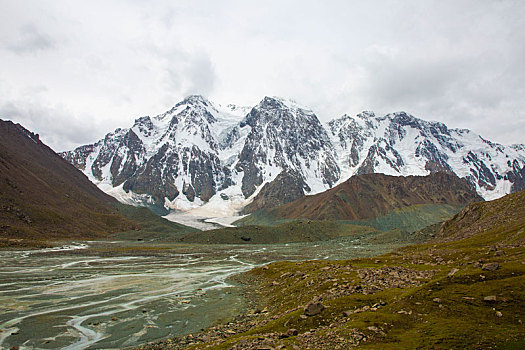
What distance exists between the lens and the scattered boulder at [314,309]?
27044 millimetres

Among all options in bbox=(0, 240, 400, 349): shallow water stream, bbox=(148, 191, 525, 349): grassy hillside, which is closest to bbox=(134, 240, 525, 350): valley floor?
bbox=(148, 191, 525, 349): grassy hillside

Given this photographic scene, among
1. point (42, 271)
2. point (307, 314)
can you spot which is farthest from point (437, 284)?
point (42, 271)

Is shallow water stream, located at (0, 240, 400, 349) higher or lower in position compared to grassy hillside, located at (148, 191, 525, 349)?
lower

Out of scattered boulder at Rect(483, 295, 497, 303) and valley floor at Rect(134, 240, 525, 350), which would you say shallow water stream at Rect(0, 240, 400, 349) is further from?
scattered boulder at Rect(483, 295, 497, 303)

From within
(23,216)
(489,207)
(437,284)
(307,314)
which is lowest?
(307,314)

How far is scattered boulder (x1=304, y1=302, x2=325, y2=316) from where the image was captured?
27.0m

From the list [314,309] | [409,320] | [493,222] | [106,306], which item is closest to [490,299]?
[409,320]

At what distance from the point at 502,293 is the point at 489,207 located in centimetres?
11038

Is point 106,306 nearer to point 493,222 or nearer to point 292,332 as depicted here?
point 292,332

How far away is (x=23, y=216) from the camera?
189 meters

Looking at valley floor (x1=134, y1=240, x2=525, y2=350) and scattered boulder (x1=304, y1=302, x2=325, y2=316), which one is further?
scattered boulder (x1=304, y1=302, x2=325, y2=316)

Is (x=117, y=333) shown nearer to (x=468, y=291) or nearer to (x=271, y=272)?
(x=468, y=291)

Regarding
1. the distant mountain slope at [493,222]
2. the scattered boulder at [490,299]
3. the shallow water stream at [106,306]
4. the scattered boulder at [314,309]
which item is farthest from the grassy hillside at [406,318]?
the distant mountain slope at [493,222]

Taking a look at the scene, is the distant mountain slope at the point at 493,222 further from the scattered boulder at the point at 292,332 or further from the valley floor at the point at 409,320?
the scattered boulder at the point at 292,332
